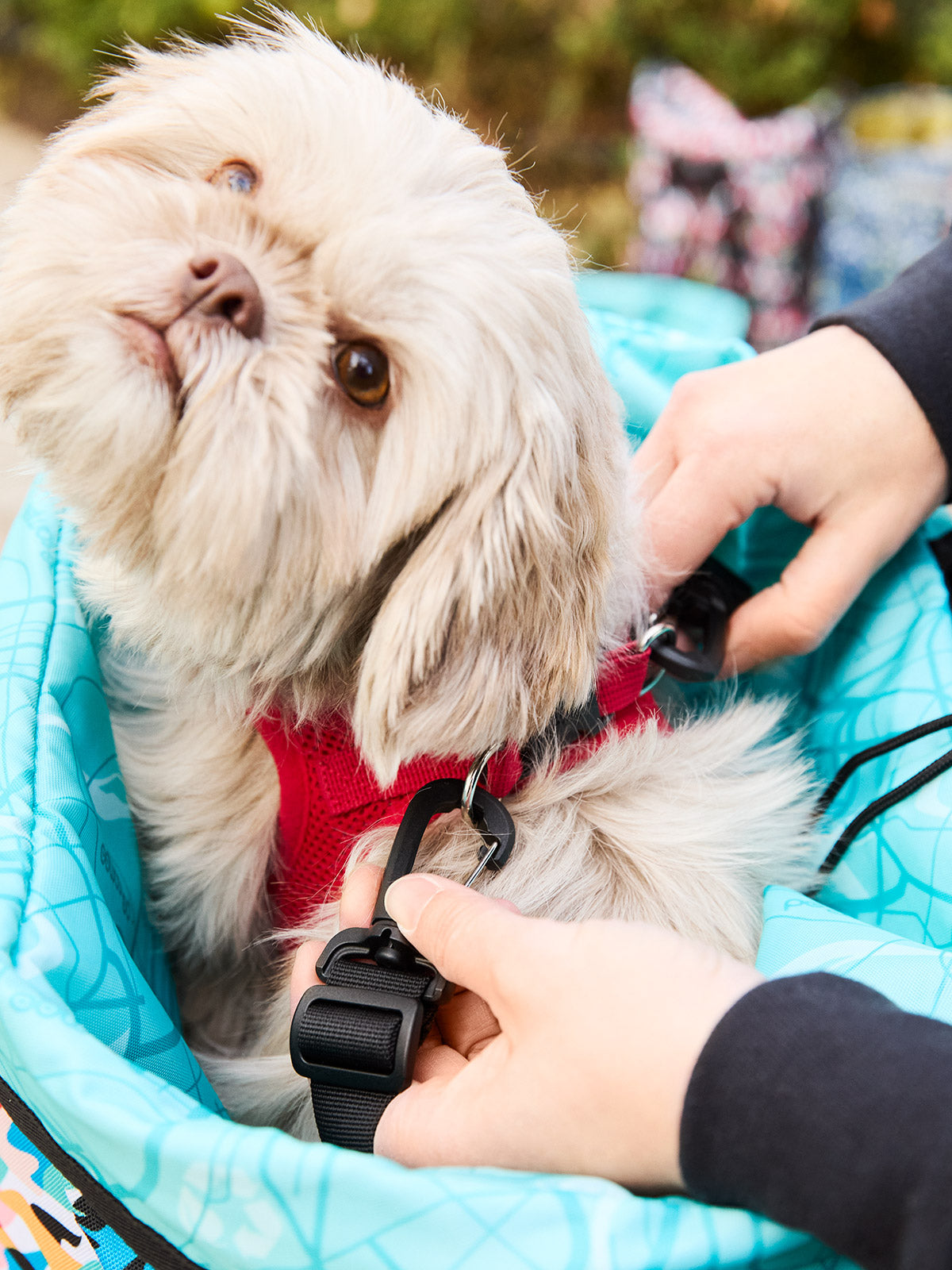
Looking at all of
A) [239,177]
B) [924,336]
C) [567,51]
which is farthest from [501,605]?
[567,51]

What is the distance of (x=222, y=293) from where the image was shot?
1.04 metres

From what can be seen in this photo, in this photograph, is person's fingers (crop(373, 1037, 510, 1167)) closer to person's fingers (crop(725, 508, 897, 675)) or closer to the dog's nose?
the dog's nose

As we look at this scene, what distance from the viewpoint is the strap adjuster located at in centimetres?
99

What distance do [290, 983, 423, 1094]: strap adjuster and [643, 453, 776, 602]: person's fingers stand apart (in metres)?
0.80

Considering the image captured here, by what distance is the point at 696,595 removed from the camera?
1.62m

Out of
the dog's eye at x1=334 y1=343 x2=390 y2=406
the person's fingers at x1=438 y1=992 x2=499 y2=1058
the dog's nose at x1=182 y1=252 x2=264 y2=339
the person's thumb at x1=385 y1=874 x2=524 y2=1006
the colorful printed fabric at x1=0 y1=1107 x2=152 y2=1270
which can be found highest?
the dog's nose at x1=182 y1=252 x2=264 y2=339

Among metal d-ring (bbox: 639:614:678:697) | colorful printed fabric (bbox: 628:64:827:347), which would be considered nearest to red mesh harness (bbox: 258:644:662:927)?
metal d-ring (bbox: 639:614:678:697)

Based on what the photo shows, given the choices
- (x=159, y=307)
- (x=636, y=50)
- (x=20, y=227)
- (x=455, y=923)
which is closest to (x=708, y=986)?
(x=455, y=923)

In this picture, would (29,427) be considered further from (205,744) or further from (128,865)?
(128,865)

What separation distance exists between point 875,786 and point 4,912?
3.83 feet

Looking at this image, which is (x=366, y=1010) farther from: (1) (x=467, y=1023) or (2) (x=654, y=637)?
(2) (x=654, y=637)

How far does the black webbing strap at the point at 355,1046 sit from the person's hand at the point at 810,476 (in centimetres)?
79

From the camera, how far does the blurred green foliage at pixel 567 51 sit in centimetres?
449

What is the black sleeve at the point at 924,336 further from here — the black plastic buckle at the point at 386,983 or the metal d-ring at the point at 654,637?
the black plastic buckle at the point at 386,983
